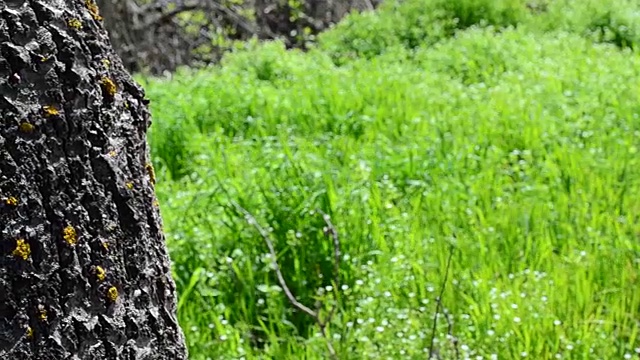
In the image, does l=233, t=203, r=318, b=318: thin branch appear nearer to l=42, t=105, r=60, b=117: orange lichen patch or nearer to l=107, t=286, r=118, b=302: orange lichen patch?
l=107, t=286, r=118, b=302: orange lichen patch

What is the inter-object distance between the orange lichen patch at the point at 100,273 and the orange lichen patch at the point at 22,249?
0.13 meters

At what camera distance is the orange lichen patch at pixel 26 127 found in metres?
1.38

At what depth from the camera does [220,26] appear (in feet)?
30.8

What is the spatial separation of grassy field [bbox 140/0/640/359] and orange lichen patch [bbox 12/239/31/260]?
1.28m

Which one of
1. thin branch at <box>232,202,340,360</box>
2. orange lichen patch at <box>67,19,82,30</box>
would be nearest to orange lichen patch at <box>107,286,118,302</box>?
orange lichen patch at <box>67,19,82,30</box>

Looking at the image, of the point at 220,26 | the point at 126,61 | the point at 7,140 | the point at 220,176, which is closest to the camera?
the point at 7,140

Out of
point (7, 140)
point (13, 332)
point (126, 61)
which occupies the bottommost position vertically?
point (126, 61)

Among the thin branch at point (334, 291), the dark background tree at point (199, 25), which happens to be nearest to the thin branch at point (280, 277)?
the thin branch at point (334, 291)

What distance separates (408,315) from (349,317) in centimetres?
19

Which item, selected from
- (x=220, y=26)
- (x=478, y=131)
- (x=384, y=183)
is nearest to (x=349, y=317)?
(x=384, y=183)

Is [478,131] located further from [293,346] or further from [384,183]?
→ [293,346]

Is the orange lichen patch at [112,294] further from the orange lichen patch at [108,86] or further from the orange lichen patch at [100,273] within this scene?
the orange lichen patch at [108,86]

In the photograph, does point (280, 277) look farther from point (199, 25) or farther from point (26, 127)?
point (199, 25)

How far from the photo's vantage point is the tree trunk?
4.52ft
